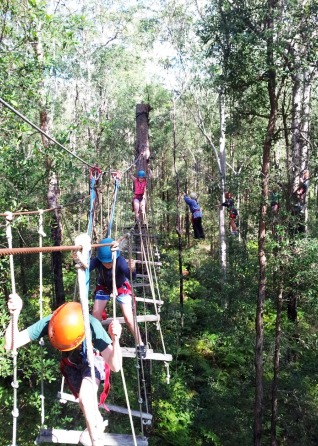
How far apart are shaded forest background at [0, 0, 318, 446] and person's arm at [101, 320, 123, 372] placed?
6.56 feet

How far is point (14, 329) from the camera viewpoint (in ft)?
6.64

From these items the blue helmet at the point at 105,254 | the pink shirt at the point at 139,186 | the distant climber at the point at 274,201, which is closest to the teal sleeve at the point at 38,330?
the blue helmet at the point at 105,254

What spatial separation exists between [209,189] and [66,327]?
6.86 metres

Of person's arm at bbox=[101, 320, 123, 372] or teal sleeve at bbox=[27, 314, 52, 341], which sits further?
teal sleeve at bbox=[27, 314, 52, 341]

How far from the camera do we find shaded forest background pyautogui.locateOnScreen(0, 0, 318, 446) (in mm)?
4660

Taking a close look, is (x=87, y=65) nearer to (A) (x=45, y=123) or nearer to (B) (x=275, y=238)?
(A) (x=45, y=123)

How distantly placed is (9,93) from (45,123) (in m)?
3.02

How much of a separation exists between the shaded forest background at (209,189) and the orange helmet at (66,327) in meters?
2.18

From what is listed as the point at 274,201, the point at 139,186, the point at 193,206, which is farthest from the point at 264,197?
the point at 193,206

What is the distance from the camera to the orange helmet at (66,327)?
2053mm

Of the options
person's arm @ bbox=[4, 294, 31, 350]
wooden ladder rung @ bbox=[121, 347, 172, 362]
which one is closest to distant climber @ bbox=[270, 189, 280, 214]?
wooden ladder rung @ bbox=[121, 347, 172, 362]

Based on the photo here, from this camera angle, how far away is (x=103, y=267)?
336 centimetres

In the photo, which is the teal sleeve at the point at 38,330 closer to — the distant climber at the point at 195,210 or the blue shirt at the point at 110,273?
the blue shirt at the point at 110,273

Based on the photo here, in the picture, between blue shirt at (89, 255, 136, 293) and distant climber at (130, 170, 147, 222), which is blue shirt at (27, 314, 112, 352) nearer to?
blue shirt at (89, 255, 136, 293)
